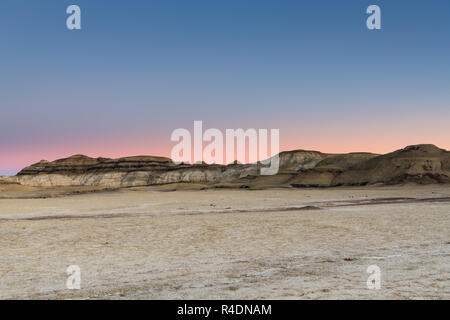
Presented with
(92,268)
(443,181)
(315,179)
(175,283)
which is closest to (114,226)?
(92,268)

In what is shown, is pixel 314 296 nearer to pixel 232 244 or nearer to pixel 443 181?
pixel 232 244

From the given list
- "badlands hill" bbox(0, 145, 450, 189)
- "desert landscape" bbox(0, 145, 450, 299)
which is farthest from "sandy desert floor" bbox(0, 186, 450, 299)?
"badlands hill" bbox(0, 145, 450, 189)

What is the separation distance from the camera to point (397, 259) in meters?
11.5

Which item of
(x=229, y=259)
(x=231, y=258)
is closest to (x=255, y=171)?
(x=231, y=258)

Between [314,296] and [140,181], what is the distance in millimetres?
153563

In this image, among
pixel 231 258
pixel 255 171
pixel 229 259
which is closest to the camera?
pixel 229 259

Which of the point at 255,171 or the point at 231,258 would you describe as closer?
the point at 231,258

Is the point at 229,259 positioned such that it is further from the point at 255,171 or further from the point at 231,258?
the point at 255,171

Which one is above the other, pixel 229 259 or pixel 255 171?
pixel 229 259

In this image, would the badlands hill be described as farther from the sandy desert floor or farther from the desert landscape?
the sandy desert floor

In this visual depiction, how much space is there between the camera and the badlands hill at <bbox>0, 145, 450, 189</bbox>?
99.3m

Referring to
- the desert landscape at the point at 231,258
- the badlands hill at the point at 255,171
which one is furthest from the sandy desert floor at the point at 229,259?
the badlands hill at the point at 255,171

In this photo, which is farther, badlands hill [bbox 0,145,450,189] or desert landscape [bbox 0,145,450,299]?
badlands hill [bbox 0,145,450,189]

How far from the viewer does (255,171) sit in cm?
15512
